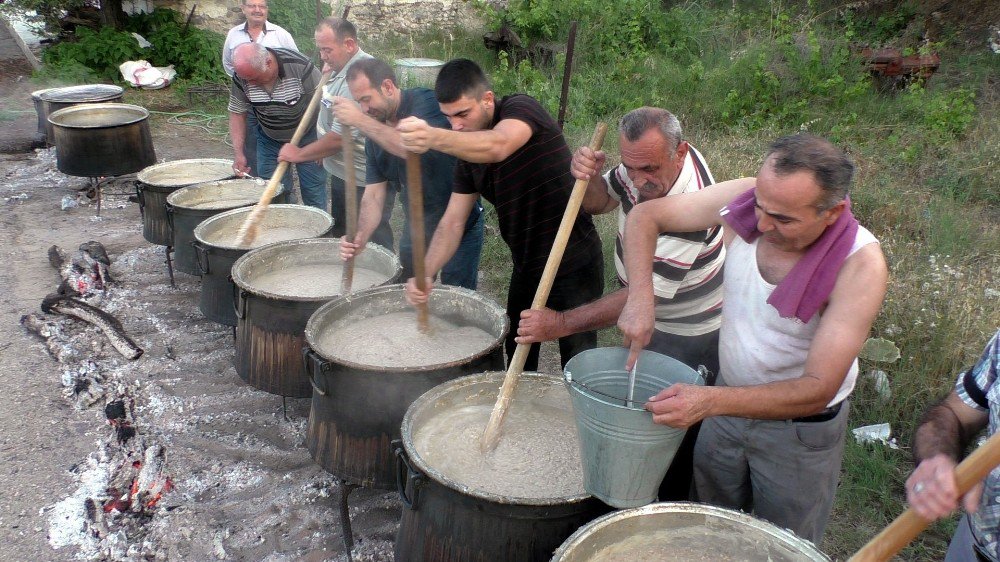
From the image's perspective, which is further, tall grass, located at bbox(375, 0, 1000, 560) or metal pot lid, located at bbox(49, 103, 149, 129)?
metal pot lid, located at bbox(49, 103, 149, 129)

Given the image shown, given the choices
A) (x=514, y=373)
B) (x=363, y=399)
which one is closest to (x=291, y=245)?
(x=363, y=399)

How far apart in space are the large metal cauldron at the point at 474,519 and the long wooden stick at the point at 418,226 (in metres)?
0.96

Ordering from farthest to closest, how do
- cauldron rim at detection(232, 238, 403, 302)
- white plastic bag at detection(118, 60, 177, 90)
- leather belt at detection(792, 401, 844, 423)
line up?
white plastic bag at detection(118, 60, 177, 90) → cauldron rim at detection(232, 238, 403, 302) → leather belt at detection(792, 401, 844, 423)

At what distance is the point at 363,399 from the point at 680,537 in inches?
62.3

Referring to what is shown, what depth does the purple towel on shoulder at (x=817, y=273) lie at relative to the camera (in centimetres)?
210

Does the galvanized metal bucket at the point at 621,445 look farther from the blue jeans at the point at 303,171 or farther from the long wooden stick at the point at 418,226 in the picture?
the blue jeans at the point at 303,171

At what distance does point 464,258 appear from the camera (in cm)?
459

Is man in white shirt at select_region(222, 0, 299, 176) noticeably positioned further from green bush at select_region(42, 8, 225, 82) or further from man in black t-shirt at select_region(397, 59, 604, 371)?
green bush at select_region(42, 8, 225, 82)

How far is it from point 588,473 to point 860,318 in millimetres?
896

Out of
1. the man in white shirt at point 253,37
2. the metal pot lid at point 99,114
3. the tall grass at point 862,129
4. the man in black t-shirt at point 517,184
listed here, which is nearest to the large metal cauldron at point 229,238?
the man in white shirt at point 253,37

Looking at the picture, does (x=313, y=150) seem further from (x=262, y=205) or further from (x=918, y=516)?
(x=918, y=516)

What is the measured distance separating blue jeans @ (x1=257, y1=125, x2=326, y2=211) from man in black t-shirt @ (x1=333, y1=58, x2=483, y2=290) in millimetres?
1492

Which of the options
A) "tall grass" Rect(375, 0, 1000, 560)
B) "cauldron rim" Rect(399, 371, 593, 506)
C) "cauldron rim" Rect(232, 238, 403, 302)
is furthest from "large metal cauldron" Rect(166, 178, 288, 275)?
"cauldron rim" Rect(399, 371, 593, 506)

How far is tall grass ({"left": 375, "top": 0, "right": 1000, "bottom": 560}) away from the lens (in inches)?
157
